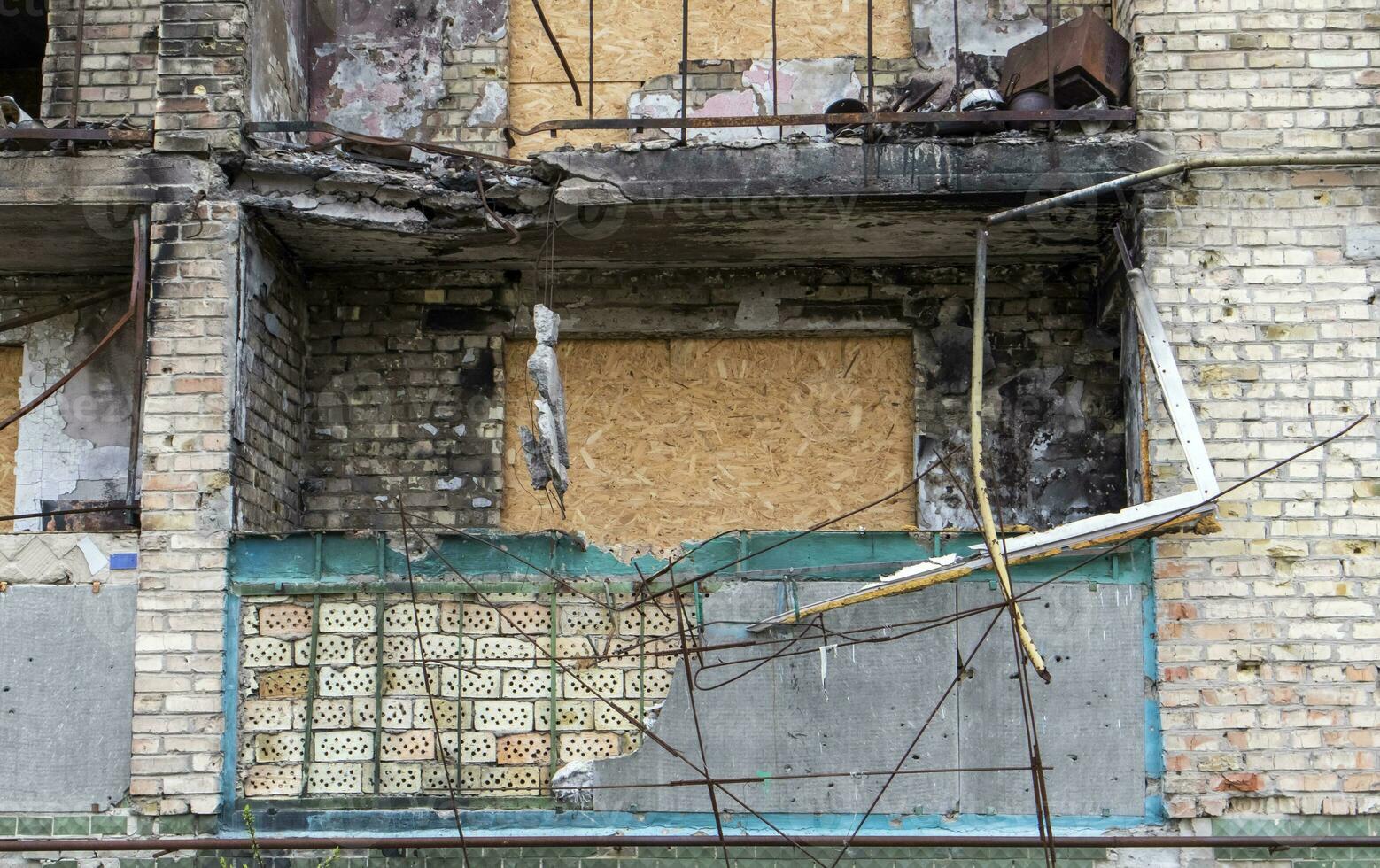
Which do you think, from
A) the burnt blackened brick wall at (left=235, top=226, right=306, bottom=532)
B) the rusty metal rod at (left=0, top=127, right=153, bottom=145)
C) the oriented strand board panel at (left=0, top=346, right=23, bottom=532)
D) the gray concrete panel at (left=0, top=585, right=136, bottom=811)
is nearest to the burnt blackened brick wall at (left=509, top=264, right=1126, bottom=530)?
the burnt blackened brick wall at (left=235, top=226, right=306, bottom=532)

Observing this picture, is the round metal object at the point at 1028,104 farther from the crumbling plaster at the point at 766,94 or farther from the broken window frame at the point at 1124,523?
the crumbling plaster at the point at 766,94

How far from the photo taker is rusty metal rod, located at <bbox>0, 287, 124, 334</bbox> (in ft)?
23.0

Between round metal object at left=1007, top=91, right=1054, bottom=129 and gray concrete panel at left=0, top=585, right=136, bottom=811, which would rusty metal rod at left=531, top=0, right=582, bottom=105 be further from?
gray concrete panel at left=0, top=585, right=136, bottom=811

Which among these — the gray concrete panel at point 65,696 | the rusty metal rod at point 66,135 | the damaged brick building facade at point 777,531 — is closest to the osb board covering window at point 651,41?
the damaged brick building facade at point 777,531

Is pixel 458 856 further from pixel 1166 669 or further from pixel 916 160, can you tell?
pixel 916 160

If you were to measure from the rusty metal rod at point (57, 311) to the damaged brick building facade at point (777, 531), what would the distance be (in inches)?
1.3

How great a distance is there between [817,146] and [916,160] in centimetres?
44

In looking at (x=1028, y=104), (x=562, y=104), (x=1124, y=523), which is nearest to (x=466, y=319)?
(x=562, y=104)

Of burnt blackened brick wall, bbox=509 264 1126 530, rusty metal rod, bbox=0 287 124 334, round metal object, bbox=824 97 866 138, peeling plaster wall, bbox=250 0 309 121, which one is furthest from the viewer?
burnt blackened brick wall, bbox=509 264 1126 530

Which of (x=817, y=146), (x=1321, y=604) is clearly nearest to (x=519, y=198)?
(x=817, y=146)

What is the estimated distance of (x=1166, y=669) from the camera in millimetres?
5949

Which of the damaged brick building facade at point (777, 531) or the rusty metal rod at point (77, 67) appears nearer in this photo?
the damaged brick building facade at point (777, 531)

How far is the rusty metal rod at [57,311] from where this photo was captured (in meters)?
7.01

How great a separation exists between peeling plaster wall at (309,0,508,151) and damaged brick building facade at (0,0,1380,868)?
586 mm
